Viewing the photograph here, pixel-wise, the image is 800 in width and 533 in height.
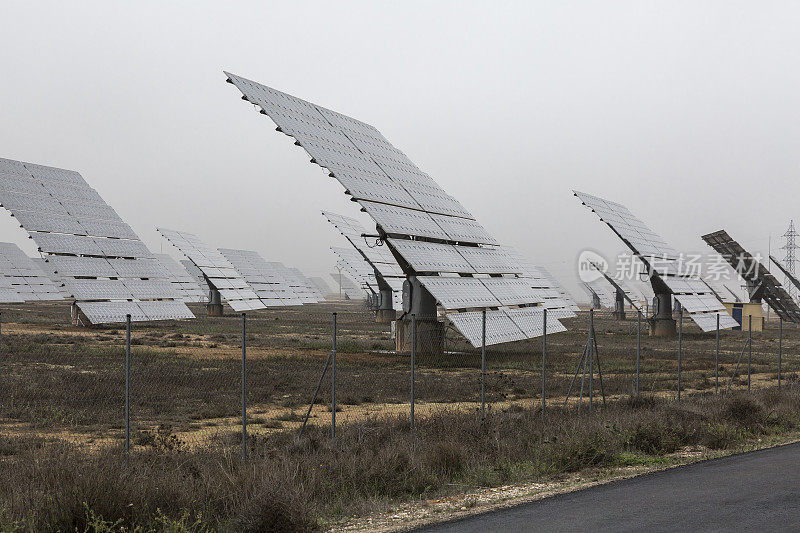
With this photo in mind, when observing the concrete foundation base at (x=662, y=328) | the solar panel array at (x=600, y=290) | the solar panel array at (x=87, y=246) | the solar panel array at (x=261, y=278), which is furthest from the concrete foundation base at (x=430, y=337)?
the solar panel array at (x=600, y=290)

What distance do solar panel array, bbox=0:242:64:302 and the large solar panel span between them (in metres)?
61.1

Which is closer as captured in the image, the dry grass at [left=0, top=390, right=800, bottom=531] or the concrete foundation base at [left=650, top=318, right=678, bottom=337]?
the dry grass at [left=0, top=390, right=800, bottom=531]

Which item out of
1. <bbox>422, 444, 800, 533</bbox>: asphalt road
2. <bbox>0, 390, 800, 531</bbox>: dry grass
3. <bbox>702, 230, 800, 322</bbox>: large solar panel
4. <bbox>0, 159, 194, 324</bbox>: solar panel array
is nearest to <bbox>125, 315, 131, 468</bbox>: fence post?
<bbox>0, 390, 800, 531</bbox>: dry grass

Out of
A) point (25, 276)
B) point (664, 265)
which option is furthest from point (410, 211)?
point (25, 276)

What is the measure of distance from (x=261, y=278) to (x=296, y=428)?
7290 cm

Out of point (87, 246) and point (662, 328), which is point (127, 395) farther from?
point (662, 328)

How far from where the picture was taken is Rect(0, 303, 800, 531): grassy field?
8.23 m

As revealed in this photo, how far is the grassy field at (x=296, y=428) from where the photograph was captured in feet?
27.0

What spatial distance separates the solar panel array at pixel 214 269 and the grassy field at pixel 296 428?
3176 centimetres

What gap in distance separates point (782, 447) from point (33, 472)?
12.6 meters

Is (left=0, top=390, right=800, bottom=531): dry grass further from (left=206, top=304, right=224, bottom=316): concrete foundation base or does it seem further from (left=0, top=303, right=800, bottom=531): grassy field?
(left=206, top=304, right=224, bottom=316): concrete foundation base

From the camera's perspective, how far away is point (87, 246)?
137 ft

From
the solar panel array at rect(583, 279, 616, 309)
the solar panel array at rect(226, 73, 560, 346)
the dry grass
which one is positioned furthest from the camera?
the solar panel array at rect(583, 279, 616, 309)

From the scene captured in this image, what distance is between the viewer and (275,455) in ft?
35.5
